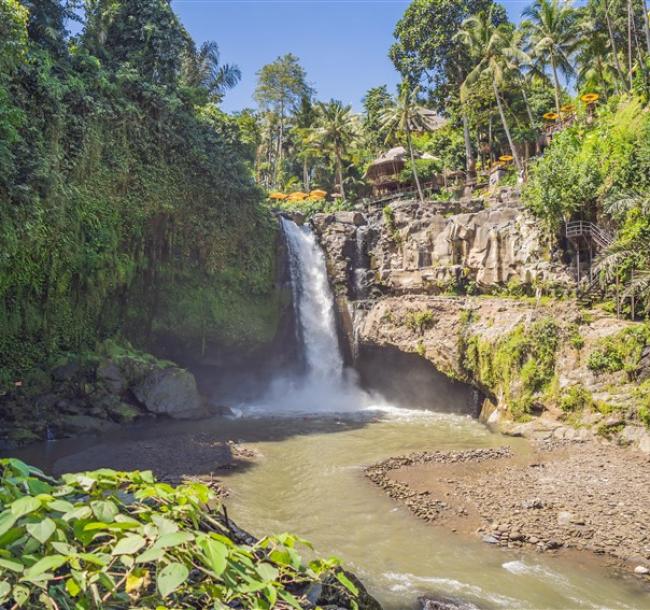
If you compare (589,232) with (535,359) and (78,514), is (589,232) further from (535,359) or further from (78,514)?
(78,514)

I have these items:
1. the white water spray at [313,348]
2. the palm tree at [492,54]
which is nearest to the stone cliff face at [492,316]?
the white water spray at [313,348]

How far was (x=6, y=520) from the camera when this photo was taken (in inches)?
64.6

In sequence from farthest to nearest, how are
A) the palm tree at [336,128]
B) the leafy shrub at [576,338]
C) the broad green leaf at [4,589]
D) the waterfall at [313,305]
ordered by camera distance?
the palm tree at [336,128] → the waterfall at [313,305] → the leafy shrub at [576,338] → the broad green leaf at [4,589]

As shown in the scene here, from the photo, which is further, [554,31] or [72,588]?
[554,31]

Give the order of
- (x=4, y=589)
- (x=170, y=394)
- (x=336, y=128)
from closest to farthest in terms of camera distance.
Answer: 1. (x=4, y=589)
2. (x=170, y=394)
3. (x=336, y=128)

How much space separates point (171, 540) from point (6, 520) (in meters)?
0.54

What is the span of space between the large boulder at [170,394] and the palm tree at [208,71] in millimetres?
21821

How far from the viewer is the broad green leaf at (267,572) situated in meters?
1.81

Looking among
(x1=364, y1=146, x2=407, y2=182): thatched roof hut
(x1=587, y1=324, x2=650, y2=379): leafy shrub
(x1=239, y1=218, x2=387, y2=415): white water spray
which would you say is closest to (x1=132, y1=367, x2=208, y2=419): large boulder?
(x1=239, y1=218, x2=387, y2=415): white water spray

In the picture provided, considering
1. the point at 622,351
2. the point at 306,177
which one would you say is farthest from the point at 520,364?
the point at 306,177

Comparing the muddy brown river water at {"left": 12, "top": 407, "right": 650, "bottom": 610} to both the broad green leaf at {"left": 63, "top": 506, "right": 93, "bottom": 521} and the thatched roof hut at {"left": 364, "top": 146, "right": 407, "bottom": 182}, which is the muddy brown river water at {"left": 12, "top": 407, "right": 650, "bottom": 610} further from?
the thatched roof hut at {"left": 364, "top": 146, "right": 407, "bottom": 182}

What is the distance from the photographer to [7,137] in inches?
585

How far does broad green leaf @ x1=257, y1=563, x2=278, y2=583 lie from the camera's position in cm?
181

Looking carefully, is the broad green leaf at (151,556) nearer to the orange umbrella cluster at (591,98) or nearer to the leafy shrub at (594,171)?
the leafy shrub at (594,171)
